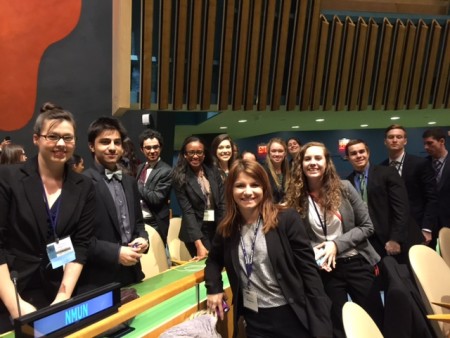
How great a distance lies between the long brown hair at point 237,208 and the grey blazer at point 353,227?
491 millimetres

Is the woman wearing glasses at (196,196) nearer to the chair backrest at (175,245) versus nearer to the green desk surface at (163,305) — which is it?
the chair backrest at (175,245)

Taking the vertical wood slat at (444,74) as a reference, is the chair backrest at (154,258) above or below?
below

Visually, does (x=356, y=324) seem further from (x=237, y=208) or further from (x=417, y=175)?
(x=417, y=175)

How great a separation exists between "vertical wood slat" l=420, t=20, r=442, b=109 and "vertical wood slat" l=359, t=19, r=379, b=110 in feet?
2.77

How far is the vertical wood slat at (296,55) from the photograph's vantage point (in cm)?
507

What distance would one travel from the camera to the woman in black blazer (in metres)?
1.63

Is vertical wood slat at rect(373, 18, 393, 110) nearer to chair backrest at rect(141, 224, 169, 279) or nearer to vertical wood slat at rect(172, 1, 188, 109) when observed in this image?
vertical wood slat at rect(172, 1, 188, 109)

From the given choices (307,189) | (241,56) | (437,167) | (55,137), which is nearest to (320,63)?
(241,56)

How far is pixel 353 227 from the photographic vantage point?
2.16 m

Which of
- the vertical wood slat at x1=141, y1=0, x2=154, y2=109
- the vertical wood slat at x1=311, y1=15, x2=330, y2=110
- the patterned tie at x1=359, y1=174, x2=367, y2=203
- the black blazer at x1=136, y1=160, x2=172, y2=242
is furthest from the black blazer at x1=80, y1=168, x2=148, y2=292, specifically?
the vertical wood slat at x1=311, y1=15, x2=330, y2=110

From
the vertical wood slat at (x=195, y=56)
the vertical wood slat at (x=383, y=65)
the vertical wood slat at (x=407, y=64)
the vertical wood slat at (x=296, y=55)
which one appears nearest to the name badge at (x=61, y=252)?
the vertical wood slat at (x=195, y=56)

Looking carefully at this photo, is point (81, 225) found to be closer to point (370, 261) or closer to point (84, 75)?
point (370, 261)

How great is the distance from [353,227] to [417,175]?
150 cm

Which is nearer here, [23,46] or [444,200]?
[444,200]
